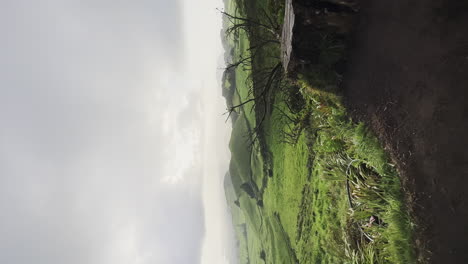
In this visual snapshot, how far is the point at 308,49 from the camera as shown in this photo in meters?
6.92

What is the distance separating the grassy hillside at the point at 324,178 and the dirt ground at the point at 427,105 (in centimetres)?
41

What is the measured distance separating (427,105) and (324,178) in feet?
13.6

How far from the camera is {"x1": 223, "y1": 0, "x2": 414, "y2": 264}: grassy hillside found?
6008mm

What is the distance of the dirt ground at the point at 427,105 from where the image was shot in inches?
181

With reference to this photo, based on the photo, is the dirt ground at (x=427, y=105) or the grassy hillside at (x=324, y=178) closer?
the dirt ground at (x=427, y=105)

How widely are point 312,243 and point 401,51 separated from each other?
326 inches

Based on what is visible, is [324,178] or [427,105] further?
[324,178]

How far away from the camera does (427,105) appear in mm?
5129

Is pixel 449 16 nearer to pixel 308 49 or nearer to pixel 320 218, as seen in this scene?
pixel 308 49

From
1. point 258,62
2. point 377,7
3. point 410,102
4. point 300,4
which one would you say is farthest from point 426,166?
point 258,62

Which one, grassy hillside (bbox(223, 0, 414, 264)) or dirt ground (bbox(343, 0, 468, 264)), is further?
grassy hillside (bbox(223, 0, 414, 264))

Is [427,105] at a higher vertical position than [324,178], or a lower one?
higher

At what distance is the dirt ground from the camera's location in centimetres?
459

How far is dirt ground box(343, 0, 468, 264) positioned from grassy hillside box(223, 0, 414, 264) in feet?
1.34
